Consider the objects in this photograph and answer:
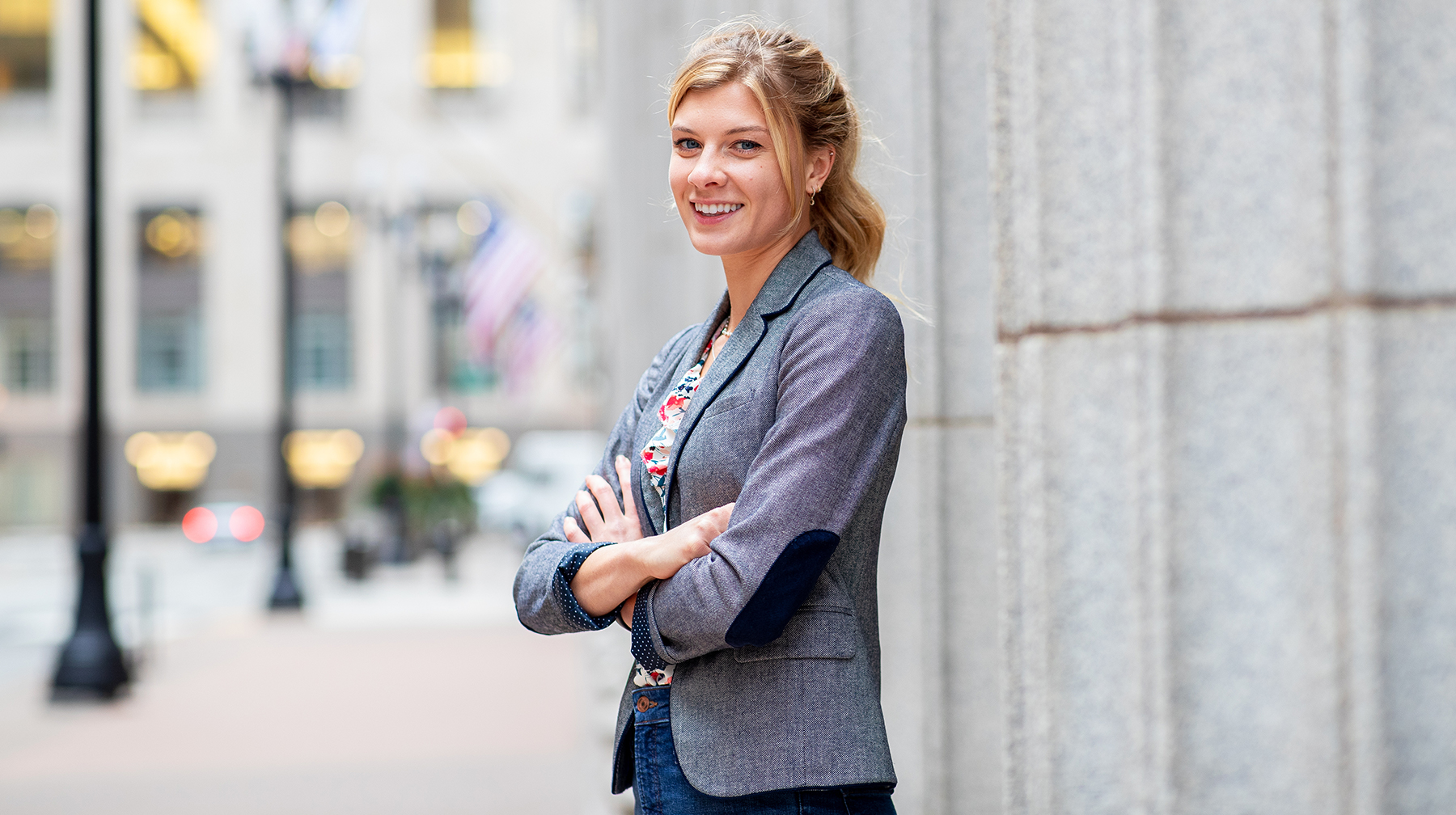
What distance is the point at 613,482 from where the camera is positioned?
8.44ft

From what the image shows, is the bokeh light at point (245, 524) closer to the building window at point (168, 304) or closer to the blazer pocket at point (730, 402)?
the building window at point (168, 304)

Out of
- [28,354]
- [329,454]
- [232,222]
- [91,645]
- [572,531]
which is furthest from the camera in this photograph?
[329,454]

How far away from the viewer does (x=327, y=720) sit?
9.62 metres

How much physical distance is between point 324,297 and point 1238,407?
45.5m

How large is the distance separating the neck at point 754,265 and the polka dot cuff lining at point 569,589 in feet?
1.61

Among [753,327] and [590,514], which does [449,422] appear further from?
[753,327]

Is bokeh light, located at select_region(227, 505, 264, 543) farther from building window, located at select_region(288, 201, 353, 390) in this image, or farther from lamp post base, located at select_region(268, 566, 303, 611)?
lamp post base, located at select_region(268, 566, 303, 611)

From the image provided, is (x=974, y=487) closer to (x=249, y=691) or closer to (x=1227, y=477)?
(x=1227, y=477)

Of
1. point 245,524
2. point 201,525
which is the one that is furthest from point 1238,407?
point 201,525

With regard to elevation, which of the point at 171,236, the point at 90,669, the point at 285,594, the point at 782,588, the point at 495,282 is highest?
the point at 171,236

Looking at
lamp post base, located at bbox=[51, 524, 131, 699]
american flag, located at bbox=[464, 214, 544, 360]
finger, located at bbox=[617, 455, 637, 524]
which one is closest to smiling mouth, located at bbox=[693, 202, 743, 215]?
finger, located at bbox=[617, 455, 637, 524]

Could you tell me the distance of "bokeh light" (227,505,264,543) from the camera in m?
36.1

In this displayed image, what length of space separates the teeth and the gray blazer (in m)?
0.16

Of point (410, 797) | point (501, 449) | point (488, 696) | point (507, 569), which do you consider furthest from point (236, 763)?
point (501, 449)
